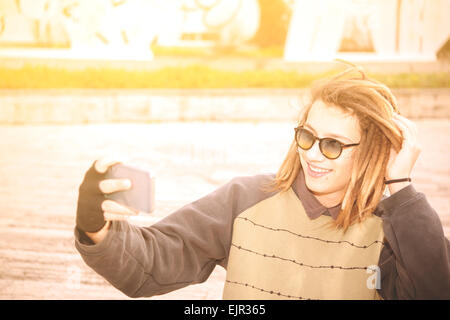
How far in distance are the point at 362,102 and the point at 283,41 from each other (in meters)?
12.4

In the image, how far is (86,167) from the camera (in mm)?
7859

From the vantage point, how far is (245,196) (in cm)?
208

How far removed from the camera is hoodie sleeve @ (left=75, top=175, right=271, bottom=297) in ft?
6.09

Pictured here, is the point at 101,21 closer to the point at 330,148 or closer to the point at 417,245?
the point at 330,148

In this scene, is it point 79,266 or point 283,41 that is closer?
point 79,266

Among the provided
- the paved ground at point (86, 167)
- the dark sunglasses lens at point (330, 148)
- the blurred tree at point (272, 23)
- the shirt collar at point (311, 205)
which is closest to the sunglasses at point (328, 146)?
the dark sunglasses lens at point (330, 148)

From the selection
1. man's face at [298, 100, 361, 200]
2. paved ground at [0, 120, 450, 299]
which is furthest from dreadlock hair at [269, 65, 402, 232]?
paved ground at [0, 120, 450, 299]

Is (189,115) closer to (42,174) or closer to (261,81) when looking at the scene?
(261,81)

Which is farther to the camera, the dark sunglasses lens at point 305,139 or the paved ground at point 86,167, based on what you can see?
the paved ground at point 86,167

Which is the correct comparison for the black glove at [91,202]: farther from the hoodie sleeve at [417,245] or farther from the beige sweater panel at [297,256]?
the hoodie sleeve at [417,245]

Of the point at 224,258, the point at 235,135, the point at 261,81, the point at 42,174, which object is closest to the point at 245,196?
the point at 224,258

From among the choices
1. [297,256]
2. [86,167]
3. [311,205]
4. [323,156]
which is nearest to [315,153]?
[323,156]

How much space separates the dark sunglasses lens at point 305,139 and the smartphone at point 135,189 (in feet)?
2.08

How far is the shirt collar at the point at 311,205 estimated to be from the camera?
201 centimetres
